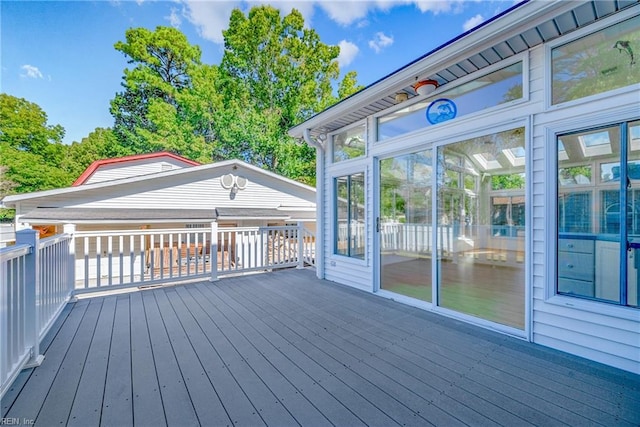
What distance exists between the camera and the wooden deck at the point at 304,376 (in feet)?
5.24

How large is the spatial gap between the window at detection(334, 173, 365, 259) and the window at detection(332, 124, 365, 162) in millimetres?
351

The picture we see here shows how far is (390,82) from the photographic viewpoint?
3.19 meters

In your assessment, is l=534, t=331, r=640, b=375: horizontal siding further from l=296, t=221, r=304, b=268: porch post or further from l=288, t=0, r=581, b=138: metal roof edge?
l=296, t=221, r=304, b=268: porch post

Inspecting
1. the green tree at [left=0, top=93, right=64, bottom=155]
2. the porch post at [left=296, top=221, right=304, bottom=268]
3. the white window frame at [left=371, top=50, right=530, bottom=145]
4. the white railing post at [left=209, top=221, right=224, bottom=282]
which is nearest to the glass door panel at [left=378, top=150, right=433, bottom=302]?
the white window frame at [left=371, top=50, right=530, bottom=145]

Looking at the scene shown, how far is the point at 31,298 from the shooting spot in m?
2.17

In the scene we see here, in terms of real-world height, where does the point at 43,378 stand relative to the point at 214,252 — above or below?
below

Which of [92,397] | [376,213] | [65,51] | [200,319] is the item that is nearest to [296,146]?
[65,51]

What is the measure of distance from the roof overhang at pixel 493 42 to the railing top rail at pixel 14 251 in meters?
3.55

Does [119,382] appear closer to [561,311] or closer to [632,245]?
[561,311]

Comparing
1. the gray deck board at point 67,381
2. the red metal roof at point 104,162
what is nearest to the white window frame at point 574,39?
the gray deck board at point 67,381

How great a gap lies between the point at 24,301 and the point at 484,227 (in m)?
5.63

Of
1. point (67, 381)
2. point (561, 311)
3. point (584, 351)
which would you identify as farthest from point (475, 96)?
point (67, 381)

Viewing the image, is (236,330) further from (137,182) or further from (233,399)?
(137,182)

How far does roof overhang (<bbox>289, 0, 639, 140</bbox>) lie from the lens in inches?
82.0
